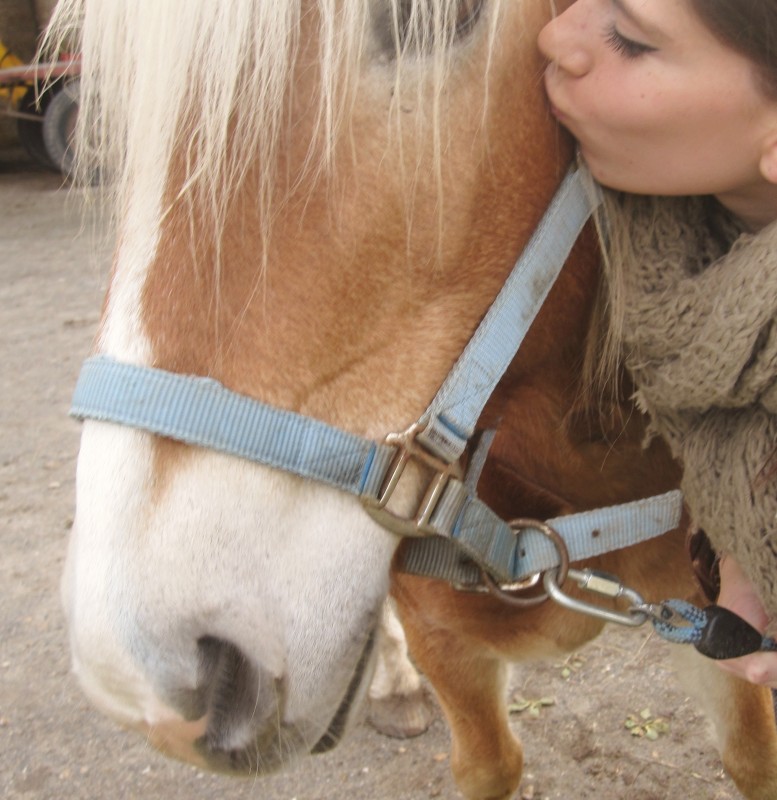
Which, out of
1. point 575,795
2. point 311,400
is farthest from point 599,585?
point 575,795

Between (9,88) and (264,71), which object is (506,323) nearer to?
(264,71)

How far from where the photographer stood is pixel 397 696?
197cm

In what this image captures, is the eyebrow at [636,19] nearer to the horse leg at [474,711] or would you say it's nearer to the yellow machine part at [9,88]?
the horse leg at [474,711]

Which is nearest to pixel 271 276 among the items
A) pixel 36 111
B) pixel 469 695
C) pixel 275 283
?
pixel 275 283

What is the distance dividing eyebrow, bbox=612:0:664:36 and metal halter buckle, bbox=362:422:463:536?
0.37 metres

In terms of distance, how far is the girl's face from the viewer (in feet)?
2.30

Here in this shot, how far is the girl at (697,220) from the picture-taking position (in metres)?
0.70

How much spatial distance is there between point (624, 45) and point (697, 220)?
0.20 m

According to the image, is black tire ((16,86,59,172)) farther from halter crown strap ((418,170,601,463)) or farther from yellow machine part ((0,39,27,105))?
halter crown strap ((418,170,601,463))

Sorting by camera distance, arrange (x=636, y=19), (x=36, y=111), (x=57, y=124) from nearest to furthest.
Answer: (x=636, y=19) < (x=36, y=111) < (x=57, y=124)

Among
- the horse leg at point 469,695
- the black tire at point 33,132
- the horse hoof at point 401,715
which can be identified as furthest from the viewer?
the black tire at point 33,132

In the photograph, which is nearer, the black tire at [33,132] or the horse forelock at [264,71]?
the horse forelock at [264,71]

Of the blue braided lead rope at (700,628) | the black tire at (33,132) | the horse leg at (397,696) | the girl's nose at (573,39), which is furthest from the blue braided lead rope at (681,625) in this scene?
the black tire at (33,132)

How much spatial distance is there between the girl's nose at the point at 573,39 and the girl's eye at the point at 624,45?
0.04 ft
